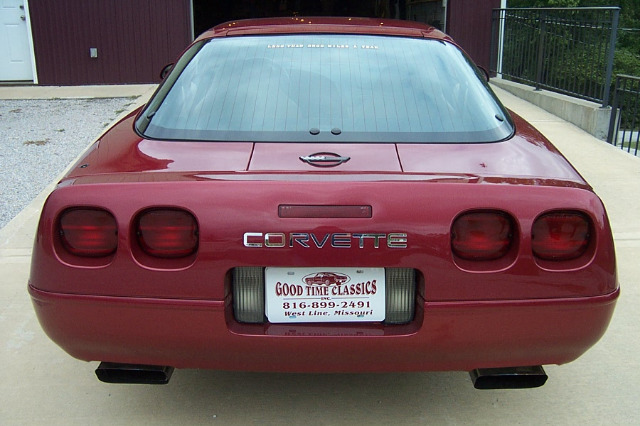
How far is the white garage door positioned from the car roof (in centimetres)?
893

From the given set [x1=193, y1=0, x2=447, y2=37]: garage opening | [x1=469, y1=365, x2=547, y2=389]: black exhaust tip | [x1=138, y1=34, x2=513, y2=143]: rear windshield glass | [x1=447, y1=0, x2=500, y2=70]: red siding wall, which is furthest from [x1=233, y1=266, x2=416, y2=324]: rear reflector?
[x1=193, y1=0, x2=447, y2=37]: garage opening

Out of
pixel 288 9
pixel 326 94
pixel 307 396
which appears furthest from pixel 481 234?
pixel 288 9

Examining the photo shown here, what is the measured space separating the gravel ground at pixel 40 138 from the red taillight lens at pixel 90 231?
10.2ft

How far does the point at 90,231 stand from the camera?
213cm

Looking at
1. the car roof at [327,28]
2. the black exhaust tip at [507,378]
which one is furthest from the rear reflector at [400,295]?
the car roof at [327,28]

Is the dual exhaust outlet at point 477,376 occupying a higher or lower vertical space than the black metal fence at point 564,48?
lower

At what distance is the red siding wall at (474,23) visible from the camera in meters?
11.6

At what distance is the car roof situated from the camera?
10.3 feet

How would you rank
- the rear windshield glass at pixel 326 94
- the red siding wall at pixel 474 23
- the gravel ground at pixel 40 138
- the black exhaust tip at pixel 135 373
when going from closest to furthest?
the black exhaust tip at pixel 135 373, the rear windshield glass at pixel 326 94, the gravel ground at pixel 40 138, the red siding wall at pixel 474 23

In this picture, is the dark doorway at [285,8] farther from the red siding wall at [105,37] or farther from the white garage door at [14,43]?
the white garage door at [14,43]

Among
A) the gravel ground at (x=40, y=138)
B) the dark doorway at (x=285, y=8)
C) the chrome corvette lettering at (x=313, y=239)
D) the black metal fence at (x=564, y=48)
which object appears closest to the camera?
the chrome corvette lettering at (x=313, y=239)

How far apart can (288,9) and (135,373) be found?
53.8 feet

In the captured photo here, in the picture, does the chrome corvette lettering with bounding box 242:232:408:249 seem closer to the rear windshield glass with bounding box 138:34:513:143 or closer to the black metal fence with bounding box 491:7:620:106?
the rear windshield glass with bounding box 138:34:513:143

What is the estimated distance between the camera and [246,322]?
215 centimetres
